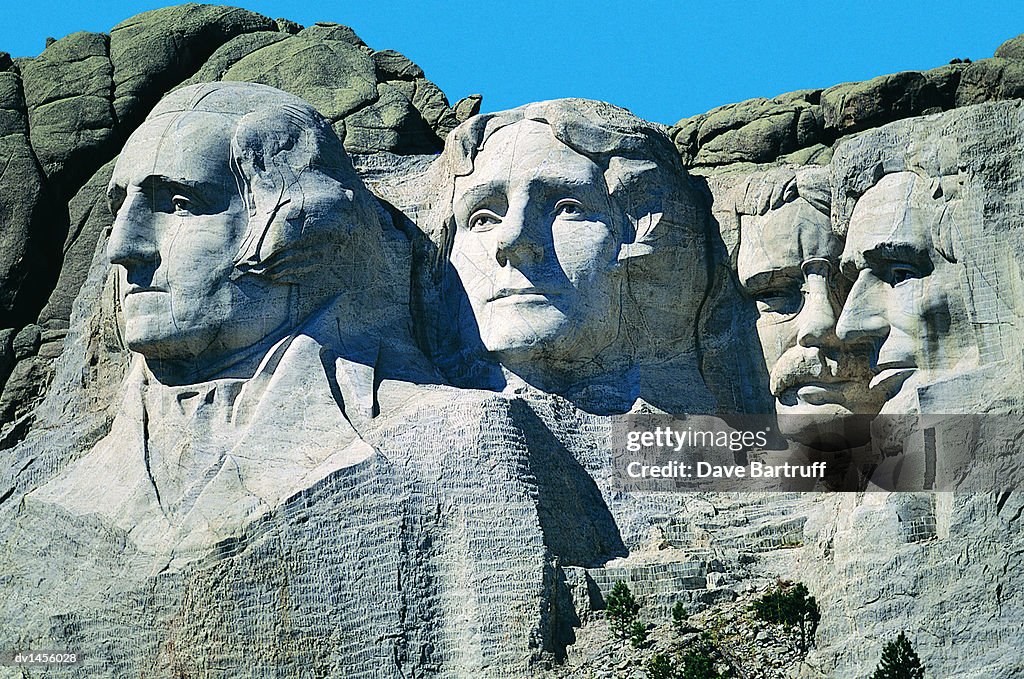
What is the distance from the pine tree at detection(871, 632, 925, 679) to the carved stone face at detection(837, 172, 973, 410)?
1795 mm

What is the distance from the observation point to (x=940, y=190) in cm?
1534

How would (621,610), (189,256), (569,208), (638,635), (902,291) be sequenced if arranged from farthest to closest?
(569,208) < (189,256) < (902,291) < (621,610) < (638,635)

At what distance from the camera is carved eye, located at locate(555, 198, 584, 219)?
650 inches

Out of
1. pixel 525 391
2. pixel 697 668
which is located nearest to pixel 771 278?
pixel 525 391

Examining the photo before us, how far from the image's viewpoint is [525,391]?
16.2 meters

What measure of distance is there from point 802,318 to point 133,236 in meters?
4.17

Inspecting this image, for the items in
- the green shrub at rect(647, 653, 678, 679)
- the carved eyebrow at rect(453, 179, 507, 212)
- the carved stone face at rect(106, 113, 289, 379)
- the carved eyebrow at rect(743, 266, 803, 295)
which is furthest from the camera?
Answer: the carved eyebrow at rect(453, 179, 507, 212)

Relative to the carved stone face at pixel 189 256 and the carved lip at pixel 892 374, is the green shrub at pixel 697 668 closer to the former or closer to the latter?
the carved lip at pixel 892 374

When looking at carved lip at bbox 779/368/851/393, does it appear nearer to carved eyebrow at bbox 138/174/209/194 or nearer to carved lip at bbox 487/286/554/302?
carved lip at bbox 487/286/554/302

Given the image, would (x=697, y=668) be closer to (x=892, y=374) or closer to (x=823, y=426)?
(x=892, y=374)

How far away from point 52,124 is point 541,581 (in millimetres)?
6092

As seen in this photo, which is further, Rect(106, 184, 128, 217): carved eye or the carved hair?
Rect(106, 184, 128, 217): carved eye

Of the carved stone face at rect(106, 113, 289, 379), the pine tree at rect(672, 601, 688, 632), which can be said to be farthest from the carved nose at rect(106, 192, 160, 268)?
the pine tree at rect(672, 601, 688, 632)

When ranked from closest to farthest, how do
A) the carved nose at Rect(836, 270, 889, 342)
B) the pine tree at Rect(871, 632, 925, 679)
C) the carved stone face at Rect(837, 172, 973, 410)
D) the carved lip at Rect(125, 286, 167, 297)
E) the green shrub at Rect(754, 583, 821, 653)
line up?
the pine tree at Rect(871, 632, 925, 679) → the green shrub at Rect(754, 583, 821, 653) → the carved stone face at Rect(837, 172, 973, 410) → the carved nose at Rect(836, 270, 889, 342) → the carved lip at Rect(125, 286, 167, 297)
